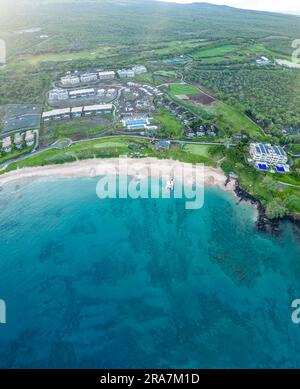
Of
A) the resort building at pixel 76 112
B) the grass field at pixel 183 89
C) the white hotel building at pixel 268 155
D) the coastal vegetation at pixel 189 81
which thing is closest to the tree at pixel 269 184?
the coastal vegetation at pixel 189 81

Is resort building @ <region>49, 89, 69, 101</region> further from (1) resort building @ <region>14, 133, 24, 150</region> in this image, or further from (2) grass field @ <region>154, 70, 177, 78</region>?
(2) grass field @ <region>154, 70, 177, 78</region>

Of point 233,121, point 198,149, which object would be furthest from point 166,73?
point 198,149

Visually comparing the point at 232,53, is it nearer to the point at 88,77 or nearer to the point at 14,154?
the point at 88,77

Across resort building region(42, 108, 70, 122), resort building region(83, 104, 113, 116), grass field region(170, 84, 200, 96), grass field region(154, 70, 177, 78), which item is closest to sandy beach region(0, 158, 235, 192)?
resort building region(42, 108, 70, 122)

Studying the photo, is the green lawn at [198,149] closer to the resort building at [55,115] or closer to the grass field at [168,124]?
the grass field at [168,124]

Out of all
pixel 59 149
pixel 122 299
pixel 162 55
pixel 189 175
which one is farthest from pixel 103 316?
pixel 162 55

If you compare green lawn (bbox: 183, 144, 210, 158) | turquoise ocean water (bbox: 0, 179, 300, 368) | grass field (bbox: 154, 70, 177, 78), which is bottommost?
turquoise ocean water (bbox: 0, 179, 300, 368)

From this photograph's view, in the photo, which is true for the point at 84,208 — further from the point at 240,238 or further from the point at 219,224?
the point at 240,238
